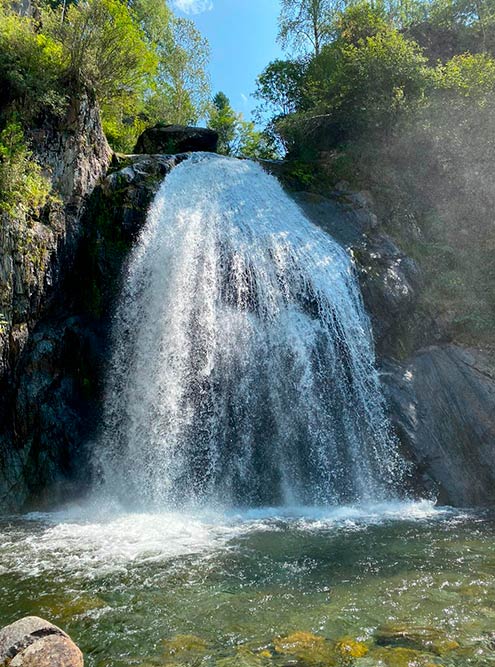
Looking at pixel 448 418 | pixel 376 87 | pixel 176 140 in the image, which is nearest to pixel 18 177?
pixel 176 140

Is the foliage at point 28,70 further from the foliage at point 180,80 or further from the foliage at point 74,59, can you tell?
the foliage at point 180,80

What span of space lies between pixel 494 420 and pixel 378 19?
62.0 feet

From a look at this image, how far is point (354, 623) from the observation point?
4898mm

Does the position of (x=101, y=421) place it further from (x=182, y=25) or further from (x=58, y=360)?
(x=182, y=25)

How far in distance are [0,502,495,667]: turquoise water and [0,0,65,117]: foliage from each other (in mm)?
10130

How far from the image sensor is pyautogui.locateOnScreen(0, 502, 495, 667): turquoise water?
4484 millimetres

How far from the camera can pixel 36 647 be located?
3.87m

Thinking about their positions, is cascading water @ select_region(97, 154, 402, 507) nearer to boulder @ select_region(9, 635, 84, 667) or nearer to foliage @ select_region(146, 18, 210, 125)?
boulder @ select_region(9, 635, 84, 667)

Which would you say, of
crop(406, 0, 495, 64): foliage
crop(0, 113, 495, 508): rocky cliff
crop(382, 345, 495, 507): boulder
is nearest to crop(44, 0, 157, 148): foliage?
crop(0, 113, 495, 508): rocky cliff

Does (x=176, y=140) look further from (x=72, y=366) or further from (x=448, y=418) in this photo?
(x=448, y=418)

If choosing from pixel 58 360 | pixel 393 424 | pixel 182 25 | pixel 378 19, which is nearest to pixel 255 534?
pixel 393 424

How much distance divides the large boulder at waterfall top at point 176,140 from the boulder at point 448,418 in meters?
12.6

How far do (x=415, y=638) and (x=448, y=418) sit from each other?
7644mm

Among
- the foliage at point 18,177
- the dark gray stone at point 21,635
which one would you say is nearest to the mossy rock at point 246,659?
the dark gray stone at point 21,635
